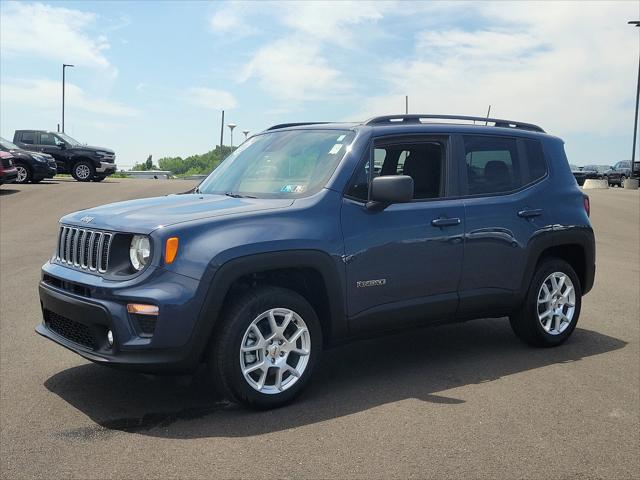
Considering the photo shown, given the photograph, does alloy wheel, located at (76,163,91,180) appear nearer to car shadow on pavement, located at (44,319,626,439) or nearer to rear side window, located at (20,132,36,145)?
rear side window, located at (20,132,36,145)

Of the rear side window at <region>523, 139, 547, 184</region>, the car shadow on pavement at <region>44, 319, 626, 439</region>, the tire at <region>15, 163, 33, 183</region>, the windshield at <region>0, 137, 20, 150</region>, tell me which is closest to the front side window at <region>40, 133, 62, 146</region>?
the windshield at <region>0, 137, 20, 150</region>

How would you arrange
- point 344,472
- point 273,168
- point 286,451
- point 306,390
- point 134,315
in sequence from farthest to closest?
point 273,168
point 306,390
point 134,315
point 286,451
point 344,472

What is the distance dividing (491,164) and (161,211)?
112 inches

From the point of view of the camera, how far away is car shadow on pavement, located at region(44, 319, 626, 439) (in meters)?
4.50

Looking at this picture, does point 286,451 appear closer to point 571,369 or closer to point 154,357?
point 154,357

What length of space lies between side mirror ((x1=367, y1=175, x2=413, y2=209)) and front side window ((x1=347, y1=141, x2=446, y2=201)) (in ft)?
1.31

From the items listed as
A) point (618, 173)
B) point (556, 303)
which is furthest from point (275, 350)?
point (618, 173)

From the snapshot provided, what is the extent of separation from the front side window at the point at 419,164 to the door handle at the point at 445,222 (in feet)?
0.72

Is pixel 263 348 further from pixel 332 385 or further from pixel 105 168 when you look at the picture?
pixel 105 168

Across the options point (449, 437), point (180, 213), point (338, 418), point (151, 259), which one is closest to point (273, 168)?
point (180, 213)

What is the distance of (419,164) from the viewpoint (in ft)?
19.0

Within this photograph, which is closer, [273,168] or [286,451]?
[286,451]

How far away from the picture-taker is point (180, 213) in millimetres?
4711

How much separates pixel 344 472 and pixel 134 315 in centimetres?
154
